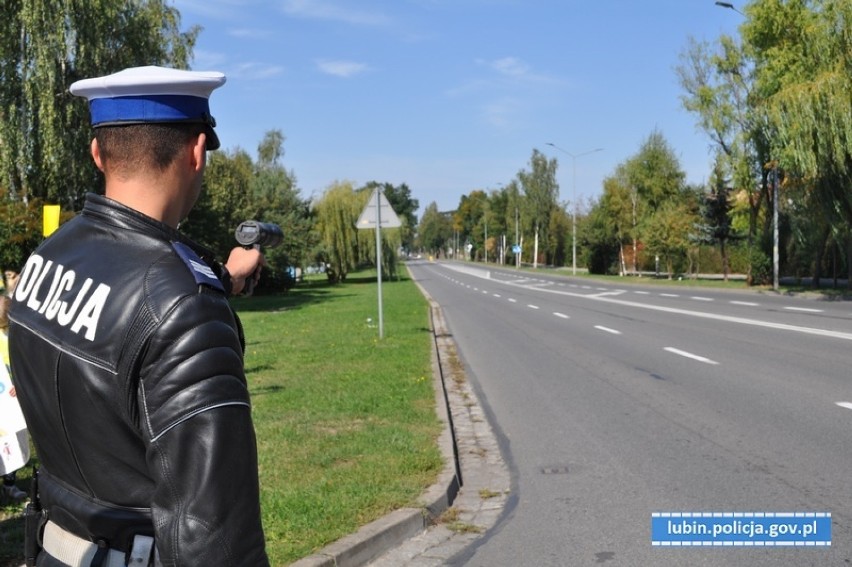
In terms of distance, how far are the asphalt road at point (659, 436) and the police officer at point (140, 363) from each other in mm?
3668

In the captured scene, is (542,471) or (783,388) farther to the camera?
(783,388)

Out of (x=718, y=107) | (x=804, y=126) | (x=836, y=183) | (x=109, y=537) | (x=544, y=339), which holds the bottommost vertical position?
(x=544, y=339)

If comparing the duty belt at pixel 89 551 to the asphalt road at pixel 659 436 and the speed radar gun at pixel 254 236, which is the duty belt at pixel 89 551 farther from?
the asphalt road at pixel 659 436

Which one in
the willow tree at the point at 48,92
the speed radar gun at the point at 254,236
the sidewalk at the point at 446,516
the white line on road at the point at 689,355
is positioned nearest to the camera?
the speed radar gun at the point at 254,236

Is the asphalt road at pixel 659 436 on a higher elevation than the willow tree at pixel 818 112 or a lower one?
lower

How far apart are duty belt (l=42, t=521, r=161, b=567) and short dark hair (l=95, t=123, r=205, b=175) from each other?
74 centimetres

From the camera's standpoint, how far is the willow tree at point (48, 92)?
81.4ft

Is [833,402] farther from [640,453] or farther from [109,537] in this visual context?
[109,537]

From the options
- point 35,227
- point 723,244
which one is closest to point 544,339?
point 35,227

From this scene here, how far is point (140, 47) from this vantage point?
28156 millimetres

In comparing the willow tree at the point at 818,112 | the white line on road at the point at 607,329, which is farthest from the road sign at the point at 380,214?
the willow tree at the point at 818,112

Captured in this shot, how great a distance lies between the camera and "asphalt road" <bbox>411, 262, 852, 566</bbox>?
523 cm

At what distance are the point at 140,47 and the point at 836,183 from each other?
25131mm

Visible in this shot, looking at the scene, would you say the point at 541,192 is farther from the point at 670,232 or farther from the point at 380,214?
the point at 380,214
